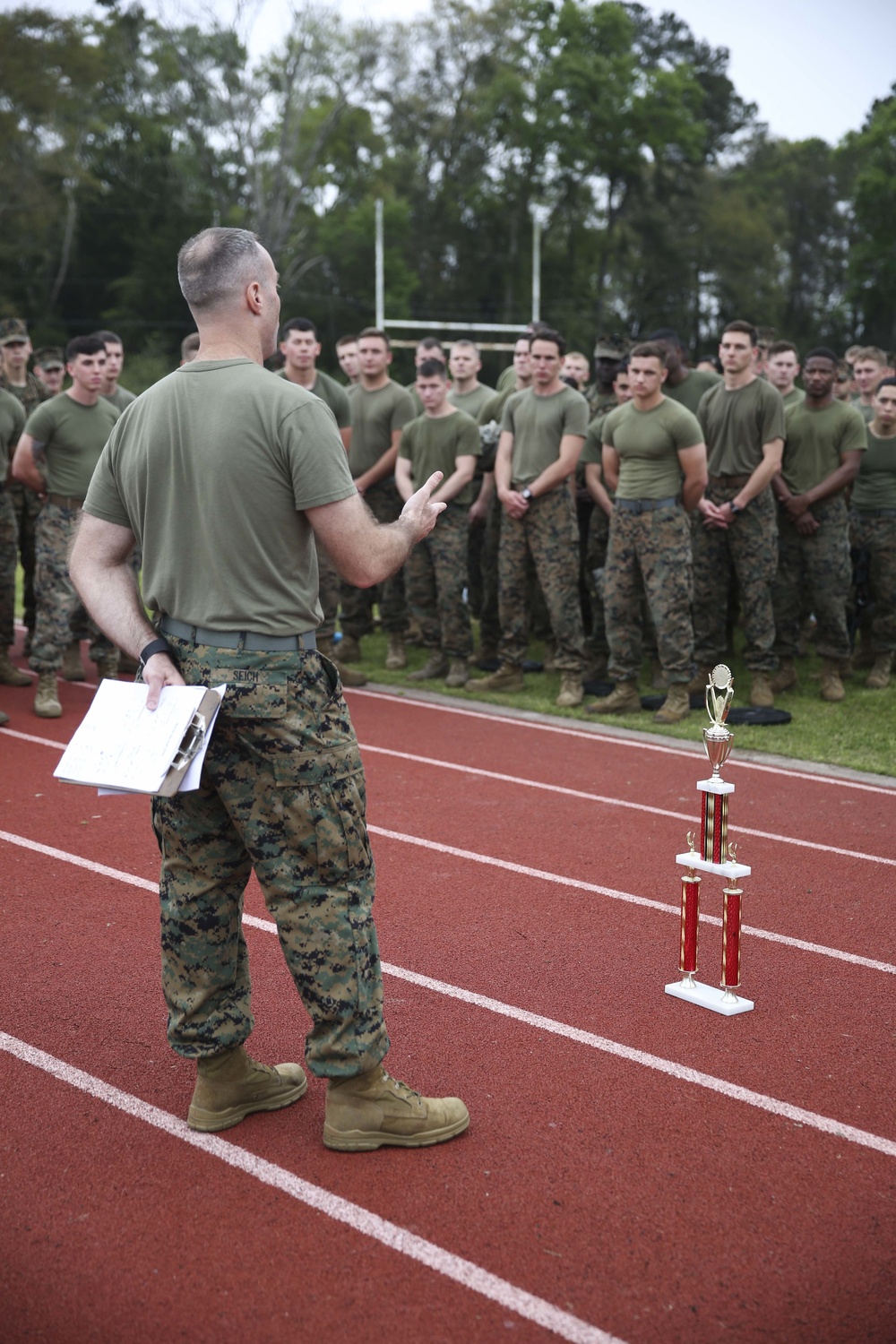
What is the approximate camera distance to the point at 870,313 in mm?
48250

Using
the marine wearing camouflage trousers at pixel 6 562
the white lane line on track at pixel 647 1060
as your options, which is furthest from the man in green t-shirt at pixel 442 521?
the white lane line on track at pixel 647 1060

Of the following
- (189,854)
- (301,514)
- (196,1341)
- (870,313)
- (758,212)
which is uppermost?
(758,212)

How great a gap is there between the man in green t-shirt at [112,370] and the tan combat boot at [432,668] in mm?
2990

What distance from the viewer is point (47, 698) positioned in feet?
29.1

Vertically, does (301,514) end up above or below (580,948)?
above

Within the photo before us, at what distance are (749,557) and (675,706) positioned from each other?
1251mm

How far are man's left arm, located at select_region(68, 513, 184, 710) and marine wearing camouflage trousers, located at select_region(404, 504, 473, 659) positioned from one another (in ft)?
21.2

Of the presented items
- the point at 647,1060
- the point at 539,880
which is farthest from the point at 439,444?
the point at 647,1060

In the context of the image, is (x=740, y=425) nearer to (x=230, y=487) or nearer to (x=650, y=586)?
(x=650, y=586)

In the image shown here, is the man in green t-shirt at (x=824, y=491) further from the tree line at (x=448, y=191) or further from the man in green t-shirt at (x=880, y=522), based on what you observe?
the tree line at (x=448, y=191)

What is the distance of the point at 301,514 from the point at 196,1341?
184cm

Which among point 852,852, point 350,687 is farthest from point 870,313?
point 852,852

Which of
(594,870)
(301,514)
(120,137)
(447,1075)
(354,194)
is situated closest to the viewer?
(301,514)

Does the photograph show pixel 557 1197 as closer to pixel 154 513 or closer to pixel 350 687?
pixel 154 513
